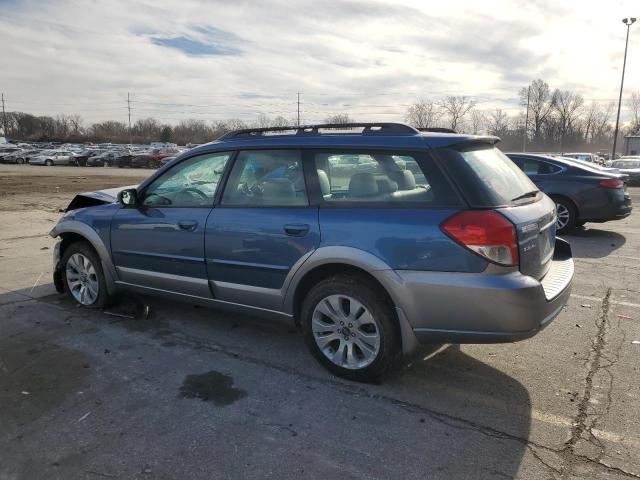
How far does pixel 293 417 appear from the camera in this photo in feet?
10.3

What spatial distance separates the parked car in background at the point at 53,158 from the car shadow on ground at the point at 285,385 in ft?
165

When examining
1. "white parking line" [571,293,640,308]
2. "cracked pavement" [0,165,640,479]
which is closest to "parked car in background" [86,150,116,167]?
"cracked pavement" [0,165,640,479]

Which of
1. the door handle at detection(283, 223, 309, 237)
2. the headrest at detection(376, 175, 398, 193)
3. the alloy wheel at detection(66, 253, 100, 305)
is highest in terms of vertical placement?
the headrest at detection(376, 175, 398, 193)

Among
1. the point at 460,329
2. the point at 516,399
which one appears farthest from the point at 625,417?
the point at 460,329

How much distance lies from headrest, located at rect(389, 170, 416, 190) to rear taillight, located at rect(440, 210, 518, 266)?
43 centimetres

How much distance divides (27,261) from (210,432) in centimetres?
559

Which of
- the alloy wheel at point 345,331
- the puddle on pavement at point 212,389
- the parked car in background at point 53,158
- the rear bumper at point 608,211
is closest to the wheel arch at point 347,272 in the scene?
the alloy wheel at point 345,331

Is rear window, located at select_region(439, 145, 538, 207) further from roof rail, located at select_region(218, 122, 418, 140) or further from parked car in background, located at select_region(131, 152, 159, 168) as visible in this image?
parked car in background, located at select_region(131, 152, 159, 168)

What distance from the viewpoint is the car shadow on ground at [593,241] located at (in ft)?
26.0

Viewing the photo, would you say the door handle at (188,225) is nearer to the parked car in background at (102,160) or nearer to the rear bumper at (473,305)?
the rear bumper at (473,305)

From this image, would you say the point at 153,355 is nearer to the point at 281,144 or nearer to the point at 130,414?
the point at 130,414

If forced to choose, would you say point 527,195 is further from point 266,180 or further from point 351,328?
point 266,180

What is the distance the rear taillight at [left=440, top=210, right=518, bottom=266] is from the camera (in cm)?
305

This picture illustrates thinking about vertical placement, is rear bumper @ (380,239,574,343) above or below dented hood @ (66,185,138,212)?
below
